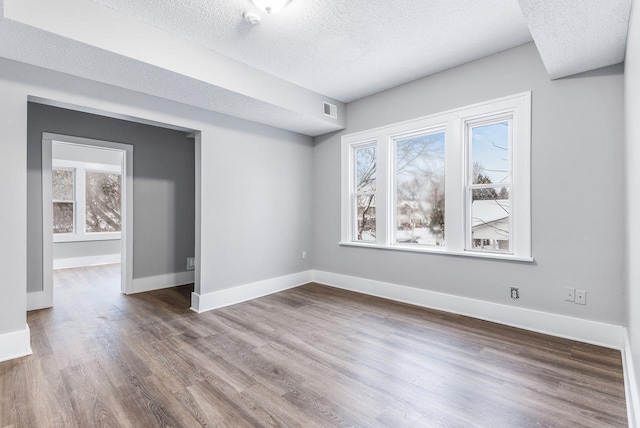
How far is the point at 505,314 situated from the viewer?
312 cm

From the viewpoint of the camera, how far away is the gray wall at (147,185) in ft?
12.1

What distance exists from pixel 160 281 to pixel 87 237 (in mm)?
3246

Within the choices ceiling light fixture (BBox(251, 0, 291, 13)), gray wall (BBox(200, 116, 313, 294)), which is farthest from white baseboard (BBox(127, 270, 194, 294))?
ceiling light fixture (BBox(251, 0, 291, 13))

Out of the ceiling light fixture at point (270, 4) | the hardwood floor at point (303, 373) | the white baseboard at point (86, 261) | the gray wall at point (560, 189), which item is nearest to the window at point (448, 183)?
the gray wall at point (560, 189)

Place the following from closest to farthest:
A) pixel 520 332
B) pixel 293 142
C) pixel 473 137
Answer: pixel 520 332, pixel 473 137, pixel 293 142

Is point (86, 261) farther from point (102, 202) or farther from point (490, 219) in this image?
point (490, 219)

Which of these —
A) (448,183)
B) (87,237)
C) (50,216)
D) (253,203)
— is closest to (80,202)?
(87,237)

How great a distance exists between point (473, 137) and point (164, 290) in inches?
183

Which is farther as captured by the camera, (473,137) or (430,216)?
(430,216)

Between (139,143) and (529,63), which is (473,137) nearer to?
(529,63)

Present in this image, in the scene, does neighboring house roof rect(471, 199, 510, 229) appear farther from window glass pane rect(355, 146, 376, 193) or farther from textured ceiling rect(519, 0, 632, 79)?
window glass pane rect(355, 146, 376, 193)

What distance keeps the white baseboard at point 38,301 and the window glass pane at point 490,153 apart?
5.25 meters

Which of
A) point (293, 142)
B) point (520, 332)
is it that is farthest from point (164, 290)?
point (520, 332)

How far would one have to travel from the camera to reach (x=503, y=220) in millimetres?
3242
